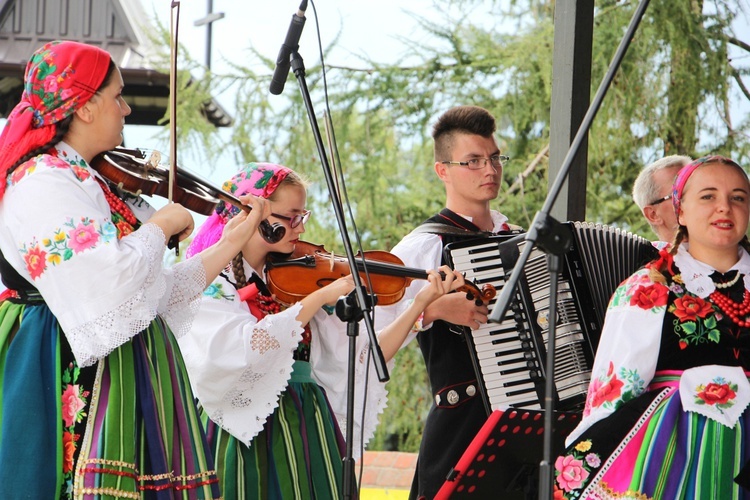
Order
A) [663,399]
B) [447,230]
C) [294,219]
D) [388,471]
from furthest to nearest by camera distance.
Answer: [388,471], [447,230], [294,219], [663,399]

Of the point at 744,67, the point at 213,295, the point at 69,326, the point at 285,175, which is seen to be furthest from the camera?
the point at 744,67

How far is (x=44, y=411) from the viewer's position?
8.05 feet

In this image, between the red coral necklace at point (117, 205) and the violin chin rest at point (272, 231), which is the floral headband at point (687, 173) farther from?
the red coral necklace at point (117, 205)

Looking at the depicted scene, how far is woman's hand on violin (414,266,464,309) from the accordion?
0.17 metres

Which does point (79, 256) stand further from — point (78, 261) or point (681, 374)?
point (681, 374)

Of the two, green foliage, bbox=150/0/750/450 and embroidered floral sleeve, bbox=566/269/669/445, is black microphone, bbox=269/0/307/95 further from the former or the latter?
green foliage, bbox=150/0/750/450

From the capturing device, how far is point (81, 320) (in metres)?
2.43

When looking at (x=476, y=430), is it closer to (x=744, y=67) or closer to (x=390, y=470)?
(x=390, y=470)

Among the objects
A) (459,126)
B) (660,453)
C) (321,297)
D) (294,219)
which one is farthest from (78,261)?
(459,126)

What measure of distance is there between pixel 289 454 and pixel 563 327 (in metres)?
1.01

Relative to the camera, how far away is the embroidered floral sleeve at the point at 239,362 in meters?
2.97

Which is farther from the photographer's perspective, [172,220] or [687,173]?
[687,173]

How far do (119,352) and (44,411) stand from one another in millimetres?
215

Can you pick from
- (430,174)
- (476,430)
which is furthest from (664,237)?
(430,174)
